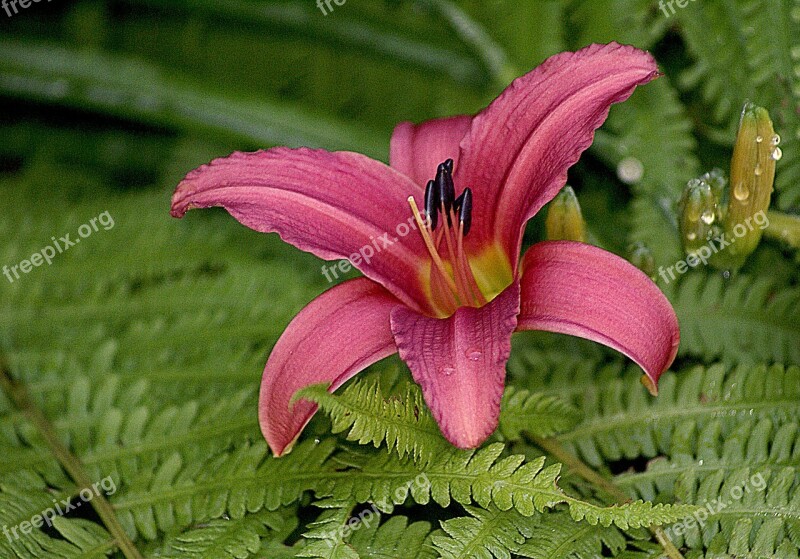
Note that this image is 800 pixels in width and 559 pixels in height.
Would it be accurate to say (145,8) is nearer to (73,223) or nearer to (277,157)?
(73,223)

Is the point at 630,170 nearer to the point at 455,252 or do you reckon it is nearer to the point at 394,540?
the point at 455,252

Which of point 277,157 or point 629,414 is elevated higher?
point 277,157

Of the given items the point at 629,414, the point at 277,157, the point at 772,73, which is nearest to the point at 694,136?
the point at 772,73
